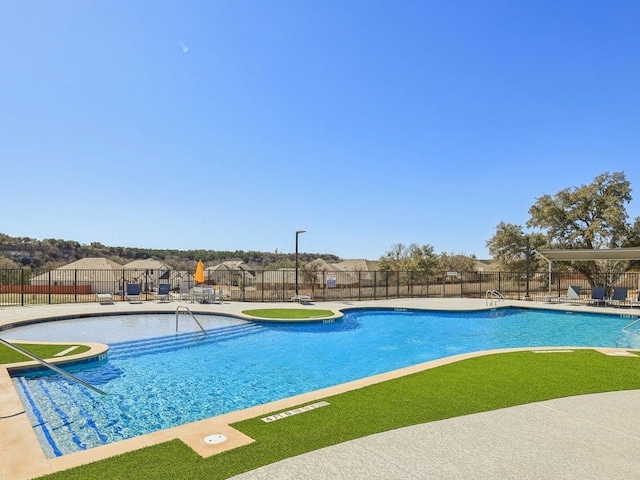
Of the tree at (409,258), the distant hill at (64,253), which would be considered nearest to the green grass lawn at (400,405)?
the tree at (409,258)

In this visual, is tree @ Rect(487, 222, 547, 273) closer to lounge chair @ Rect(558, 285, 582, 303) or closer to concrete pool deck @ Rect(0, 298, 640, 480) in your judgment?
lounge chair @ Rect(558, 285, 582, 303)

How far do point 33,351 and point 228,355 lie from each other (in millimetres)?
3662

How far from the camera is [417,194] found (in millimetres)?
26469

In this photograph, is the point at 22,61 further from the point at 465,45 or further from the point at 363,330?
the point at 465,45

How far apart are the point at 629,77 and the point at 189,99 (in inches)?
585

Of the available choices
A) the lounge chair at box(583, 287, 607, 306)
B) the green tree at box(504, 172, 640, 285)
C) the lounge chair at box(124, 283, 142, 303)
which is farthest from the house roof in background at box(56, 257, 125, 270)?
the green tree at box(504, 172, 640, 285)

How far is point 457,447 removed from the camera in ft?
11.6

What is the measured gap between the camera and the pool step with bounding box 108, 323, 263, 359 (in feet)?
30.4

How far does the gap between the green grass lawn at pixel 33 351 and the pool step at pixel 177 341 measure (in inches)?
33.5

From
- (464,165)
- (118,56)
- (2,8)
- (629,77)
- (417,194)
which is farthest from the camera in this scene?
(417,194)

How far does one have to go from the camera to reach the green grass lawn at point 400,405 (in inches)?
124

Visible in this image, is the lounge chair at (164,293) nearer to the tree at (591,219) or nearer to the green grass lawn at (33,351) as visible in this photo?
the green grass lawn at (33,351)

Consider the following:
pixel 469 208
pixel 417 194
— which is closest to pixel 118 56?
pixel 417 194

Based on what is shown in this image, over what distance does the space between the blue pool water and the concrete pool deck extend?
3.53 feet
